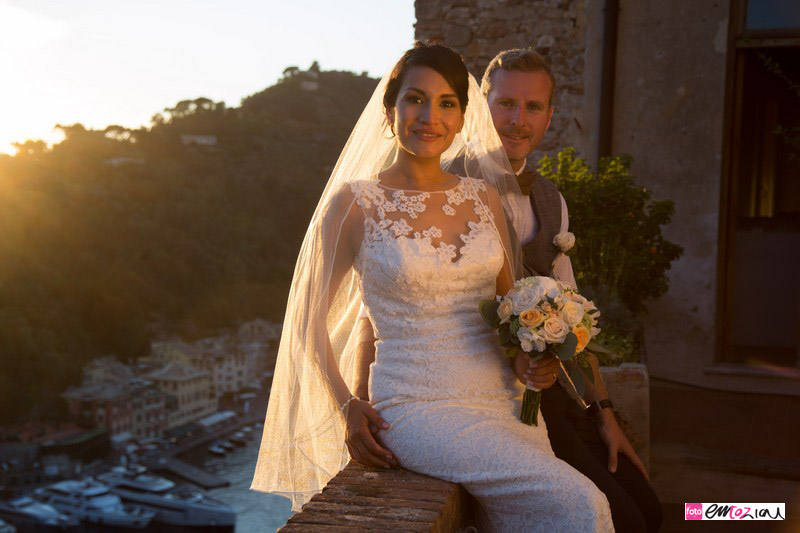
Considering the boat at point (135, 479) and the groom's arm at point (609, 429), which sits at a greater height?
the groom's arm at point (609, 429)

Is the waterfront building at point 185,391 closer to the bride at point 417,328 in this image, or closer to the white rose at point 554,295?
the bride at point 417,328

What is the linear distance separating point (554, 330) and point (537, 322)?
0.18 feet

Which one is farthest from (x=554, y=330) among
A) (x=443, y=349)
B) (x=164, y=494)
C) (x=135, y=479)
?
(x=135, y=479)

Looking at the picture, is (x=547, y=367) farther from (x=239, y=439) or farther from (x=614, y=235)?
(x=239, y=439)

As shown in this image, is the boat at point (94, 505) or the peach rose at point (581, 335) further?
the boat at point (94, 505)

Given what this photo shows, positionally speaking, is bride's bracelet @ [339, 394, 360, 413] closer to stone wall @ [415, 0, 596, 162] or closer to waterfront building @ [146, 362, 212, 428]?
stone wall @ [415, 0, 596, 162]

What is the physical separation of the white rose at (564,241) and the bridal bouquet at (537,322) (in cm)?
69

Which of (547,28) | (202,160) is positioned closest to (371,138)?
(547,28)

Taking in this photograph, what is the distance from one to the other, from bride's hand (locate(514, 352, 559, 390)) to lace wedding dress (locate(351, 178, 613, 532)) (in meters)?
0.09

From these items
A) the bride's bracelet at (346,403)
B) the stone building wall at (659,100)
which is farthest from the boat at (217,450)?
the bride's bracelet at (346,403)

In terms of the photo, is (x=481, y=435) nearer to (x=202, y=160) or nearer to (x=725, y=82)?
(x=725, y=82)

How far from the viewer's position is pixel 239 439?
3350 centimetres

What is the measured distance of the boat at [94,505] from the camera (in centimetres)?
2839

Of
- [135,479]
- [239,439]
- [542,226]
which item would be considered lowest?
[135,479]
